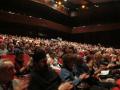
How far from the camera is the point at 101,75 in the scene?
593cm

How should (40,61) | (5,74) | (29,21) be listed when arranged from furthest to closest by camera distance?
(29,21) → (40,61) → (5,74)

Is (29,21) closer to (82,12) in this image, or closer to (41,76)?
(82,12)

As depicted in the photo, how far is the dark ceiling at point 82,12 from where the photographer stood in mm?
22542

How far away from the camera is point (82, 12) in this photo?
26969 millimetres

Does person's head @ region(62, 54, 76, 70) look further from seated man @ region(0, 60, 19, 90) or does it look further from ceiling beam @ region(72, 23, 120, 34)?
ceiling beam @ region(72, 23, 120, 34)

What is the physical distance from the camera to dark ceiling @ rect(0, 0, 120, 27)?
74.0 feet

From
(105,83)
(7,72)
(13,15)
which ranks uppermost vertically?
(13,15)

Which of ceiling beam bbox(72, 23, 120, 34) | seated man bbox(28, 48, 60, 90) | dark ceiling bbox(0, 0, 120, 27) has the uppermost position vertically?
dark ceiling bbox(0, 0, 120, 27)

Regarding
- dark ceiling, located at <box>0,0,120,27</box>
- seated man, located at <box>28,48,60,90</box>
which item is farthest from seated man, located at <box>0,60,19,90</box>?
dark ceiling, located at <box>0,0,120,27</box>

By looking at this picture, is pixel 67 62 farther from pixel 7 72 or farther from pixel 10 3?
pixel 10 3

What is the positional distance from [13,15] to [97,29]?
8.62 metres

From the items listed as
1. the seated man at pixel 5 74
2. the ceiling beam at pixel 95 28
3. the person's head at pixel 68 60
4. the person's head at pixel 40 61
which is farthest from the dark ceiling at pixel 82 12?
the seated man at pixel 5 74

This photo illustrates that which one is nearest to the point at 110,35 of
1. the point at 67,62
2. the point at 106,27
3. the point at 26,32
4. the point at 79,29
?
the point at 106,27

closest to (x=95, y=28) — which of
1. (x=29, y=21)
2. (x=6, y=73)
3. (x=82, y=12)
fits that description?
(x=82, y=12)
